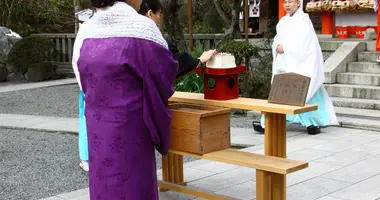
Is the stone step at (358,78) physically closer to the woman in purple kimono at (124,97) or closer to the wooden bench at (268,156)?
the wooden bench at (268,156)

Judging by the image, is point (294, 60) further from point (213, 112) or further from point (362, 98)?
point (213, 112)

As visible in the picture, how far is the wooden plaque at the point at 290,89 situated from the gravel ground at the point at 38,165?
2.37 metres

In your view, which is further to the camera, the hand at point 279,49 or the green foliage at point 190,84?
the green foliage at point 190,84

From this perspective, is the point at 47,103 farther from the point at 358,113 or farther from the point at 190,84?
the point at 358,113

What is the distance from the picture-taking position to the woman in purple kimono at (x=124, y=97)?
3451 millimetres

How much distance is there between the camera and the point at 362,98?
945cm

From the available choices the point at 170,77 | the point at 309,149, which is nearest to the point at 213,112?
the point at 170,77

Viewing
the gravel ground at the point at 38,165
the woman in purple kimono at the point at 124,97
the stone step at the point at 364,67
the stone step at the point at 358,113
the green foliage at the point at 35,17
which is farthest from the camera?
the green foliage at the point at 35,17

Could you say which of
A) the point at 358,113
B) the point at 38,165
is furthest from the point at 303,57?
the point at 38,165

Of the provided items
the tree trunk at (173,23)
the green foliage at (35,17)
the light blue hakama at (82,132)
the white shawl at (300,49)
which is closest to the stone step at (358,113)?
the white shawl at (300,49)

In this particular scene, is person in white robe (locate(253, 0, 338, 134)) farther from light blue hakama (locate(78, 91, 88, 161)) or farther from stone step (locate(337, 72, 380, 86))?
light blue hakama (locate(78, 91, 88, 161))

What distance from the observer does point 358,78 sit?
32.4 ft

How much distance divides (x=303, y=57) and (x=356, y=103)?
2.02 metres

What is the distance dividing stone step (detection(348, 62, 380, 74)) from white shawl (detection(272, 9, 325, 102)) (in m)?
2.76
